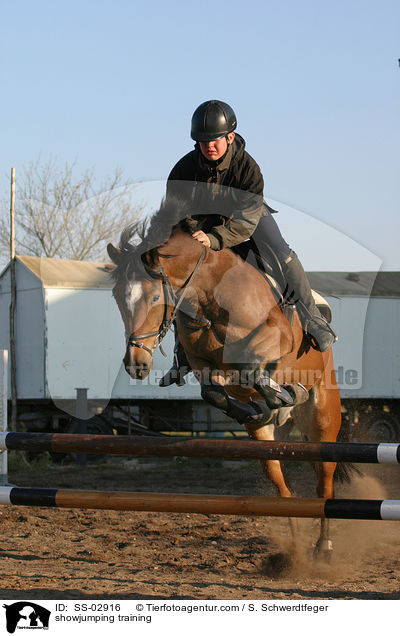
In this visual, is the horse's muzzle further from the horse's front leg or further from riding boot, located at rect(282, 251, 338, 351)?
riding boot, located at rect(282, 251, 338, 351)

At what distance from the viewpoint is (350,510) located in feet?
10.7

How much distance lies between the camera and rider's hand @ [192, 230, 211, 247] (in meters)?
3.80

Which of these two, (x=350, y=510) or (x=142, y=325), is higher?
(x=142, y=325)

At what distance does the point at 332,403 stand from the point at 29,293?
8370 millimetres

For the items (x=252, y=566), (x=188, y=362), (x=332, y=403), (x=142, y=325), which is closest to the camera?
(x=142, y=325)

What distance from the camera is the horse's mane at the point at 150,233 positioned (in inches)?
146

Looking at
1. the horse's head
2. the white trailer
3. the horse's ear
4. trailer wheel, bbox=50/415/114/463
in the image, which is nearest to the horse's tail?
the horse's head

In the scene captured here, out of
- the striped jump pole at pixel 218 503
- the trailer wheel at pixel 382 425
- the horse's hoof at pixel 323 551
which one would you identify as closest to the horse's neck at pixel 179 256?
the striped jump pole at pixel 218 503

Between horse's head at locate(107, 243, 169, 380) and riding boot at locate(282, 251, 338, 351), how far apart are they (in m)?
1.01

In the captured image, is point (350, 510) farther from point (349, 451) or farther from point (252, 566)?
point (252, 566)

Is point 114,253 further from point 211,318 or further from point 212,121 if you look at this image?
point 212,121
